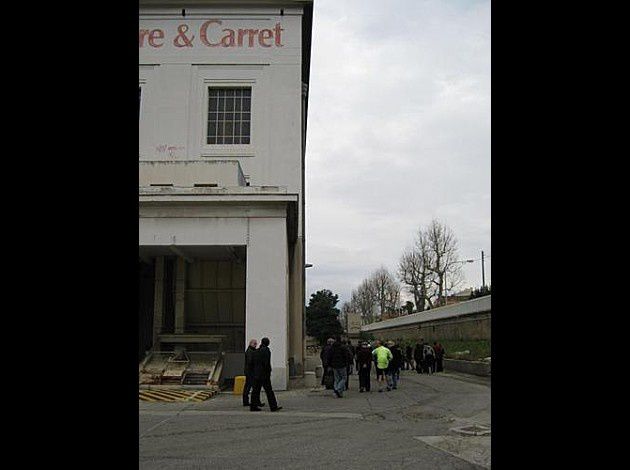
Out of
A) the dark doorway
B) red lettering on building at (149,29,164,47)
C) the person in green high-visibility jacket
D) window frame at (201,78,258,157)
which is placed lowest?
the person in green high-visibility jacket

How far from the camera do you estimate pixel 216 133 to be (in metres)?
31.0

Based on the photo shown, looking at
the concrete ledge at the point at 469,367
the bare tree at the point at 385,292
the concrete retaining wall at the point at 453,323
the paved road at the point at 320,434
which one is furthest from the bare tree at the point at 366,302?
the paved road at the point at 320,434

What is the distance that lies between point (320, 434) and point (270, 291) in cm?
1007

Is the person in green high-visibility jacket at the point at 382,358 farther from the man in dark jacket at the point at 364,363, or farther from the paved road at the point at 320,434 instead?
the paved road at the point at 320,434

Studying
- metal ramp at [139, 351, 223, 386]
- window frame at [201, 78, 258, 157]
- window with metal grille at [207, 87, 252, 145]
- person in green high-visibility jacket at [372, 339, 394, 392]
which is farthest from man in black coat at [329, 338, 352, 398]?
window with metal grille at [207, 87, 252, 145]

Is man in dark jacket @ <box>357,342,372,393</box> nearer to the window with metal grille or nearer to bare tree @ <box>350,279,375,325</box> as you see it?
the window with metal grille

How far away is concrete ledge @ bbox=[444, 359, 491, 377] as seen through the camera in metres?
26.9

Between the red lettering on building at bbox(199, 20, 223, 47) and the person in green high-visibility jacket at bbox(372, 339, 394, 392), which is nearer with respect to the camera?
the person in green high-visibility jacket at bbox(372, 339, 394, 392)

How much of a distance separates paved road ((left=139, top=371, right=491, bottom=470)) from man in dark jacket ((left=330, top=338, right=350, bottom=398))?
0.43 m
